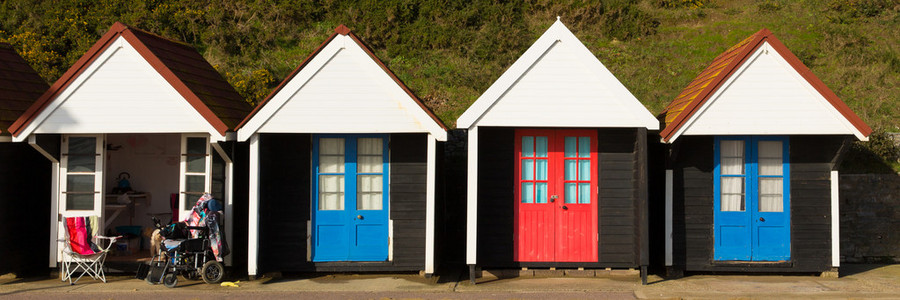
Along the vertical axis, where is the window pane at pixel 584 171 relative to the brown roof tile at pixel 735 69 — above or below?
below

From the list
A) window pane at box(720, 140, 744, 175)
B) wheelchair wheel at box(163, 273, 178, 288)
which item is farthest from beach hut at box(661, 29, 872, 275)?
wheelchair wheel at box(163, 273, 178, 288)

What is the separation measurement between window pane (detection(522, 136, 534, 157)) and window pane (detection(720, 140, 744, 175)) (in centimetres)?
276

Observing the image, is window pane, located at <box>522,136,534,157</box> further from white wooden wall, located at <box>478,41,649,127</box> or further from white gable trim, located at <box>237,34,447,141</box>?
white gable trim, located at <box>237,34,447,141</box>

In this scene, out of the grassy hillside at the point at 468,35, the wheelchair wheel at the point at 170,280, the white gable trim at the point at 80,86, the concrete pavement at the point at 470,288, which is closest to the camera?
the concrete pavement at the point at 470,288

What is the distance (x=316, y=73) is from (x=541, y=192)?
140 inches

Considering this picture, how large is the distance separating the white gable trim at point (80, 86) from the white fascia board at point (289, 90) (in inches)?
15.2

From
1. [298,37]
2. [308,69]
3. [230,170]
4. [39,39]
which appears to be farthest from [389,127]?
[39,39]

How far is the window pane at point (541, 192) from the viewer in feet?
32.4

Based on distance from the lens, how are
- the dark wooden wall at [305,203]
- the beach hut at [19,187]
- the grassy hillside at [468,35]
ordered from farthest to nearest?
the grassy hillside at [468,35] → the dark wooden wall at [305,203] → the beach hut at [19,187]

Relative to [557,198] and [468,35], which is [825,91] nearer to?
[557,198]

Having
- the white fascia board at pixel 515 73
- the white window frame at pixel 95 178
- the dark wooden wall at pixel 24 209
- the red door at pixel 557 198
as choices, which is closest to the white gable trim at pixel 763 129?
the red door at pixel 557 198

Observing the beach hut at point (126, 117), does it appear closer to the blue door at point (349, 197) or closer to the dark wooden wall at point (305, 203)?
the dark wooden wall at point (305, 203)

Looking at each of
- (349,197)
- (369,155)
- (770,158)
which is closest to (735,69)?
(770,158)

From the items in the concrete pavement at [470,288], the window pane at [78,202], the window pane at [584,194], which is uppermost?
the window pane at [584,194]
